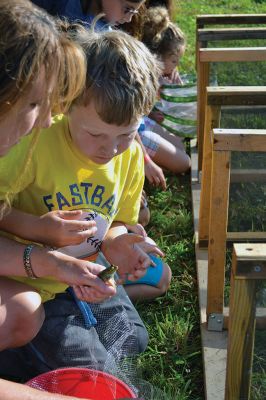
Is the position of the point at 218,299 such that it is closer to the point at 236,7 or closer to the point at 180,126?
the point at 180,126

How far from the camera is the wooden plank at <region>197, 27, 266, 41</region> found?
3.52m

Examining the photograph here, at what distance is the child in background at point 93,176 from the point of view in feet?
5.93

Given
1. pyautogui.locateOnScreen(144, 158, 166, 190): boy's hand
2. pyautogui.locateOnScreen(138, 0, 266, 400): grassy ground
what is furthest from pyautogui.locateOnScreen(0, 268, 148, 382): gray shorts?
pyautogui.locateOnScreen(144, 158, 166, 190): boy's hand

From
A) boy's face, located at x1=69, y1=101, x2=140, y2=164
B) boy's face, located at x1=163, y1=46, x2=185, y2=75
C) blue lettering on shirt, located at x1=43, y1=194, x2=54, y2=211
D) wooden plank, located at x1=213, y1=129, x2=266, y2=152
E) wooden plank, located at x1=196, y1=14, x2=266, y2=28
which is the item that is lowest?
blue lettering on shirt, located at x1=43, y1=194, x2=54, y2=211

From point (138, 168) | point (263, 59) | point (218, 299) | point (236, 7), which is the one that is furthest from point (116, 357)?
point (236, 7)

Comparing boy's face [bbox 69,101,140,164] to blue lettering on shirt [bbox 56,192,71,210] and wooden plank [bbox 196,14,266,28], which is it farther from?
wooden plank [bbox 196,14,266,28]

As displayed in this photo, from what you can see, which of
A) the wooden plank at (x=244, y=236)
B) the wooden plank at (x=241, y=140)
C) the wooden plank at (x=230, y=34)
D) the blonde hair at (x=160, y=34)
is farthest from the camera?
the blonde hair at (x=160, y=34)

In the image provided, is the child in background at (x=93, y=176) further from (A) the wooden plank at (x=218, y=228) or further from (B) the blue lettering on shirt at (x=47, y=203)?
(A) the wooden plank at (x=218, y=228)

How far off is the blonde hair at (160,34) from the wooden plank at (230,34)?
354mm

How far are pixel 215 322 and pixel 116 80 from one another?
1039mm

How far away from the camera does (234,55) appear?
3072 millimetres

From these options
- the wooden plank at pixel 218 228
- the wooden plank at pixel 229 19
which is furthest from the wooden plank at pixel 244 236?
the wooden plank at pixel 229 19

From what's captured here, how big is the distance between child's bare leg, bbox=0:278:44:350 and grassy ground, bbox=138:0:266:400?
458 mm

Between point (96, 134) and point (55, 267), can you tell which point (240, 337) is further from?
point (96, 134)
